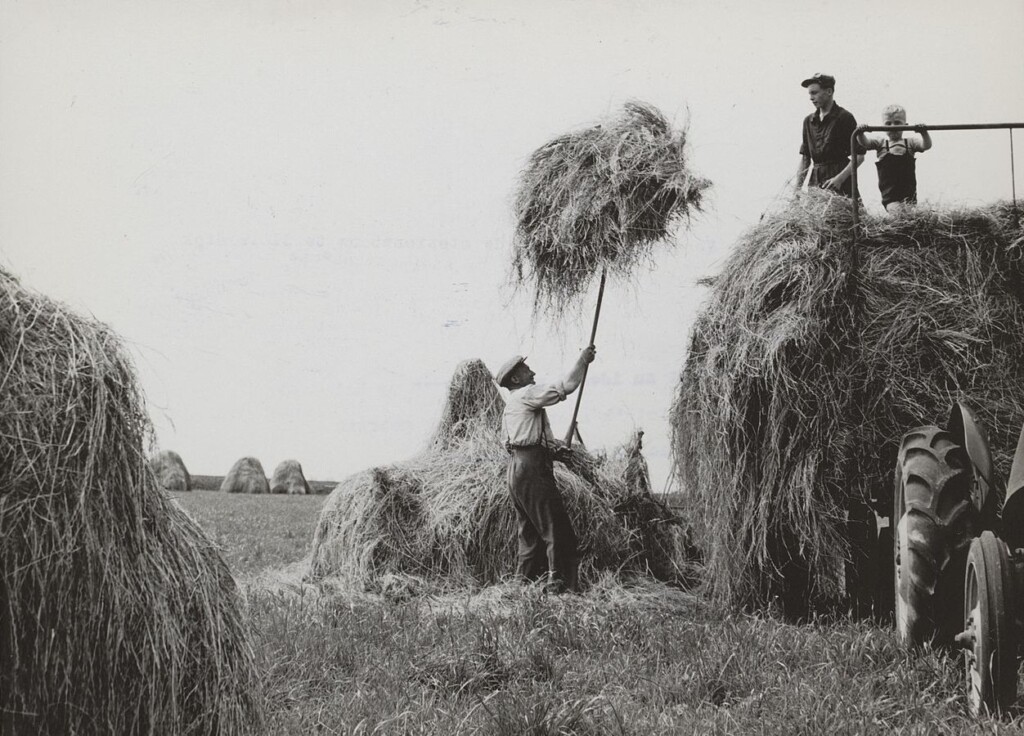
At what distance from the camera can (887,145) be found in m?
8.22

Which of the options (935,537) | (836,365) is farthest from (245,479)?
(935,537)

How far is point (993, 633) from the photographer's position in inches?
171

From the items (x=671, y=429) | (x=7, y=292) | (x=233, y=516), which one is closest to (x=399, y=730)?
(x=7, y=292)

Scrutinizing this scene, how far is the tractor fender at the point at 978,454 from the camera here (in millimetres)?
4961

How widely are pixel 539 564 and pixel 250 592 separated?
8.16ft

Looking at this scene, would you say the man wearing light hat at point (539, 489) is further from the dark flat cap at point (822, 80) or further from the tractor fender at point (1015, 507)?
the tractor fender at point (1015, 507)

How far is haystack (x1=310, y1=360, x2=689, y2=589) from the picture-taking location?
972cm

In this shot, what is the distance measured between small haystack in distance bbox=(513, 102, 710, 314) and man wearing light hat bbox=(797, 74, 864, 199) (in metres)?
0.89

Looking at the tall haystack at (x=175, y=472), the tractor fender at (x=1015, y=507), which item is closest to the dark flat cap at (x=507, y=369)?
the tractor fender at (x=1015, y=507)

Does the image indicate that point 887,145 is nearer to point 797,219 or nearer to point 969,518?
point 797,219

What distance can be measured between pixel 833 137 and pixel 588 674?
5.20 metres

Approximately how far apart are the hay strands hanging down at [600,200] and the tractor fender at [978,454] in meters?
4.00

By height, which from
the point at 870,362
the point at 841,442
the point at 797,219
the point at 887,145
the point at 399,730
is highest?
the point at 887,145

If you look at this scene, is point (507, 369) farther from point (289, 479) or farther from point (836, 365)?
point (289, 479)
